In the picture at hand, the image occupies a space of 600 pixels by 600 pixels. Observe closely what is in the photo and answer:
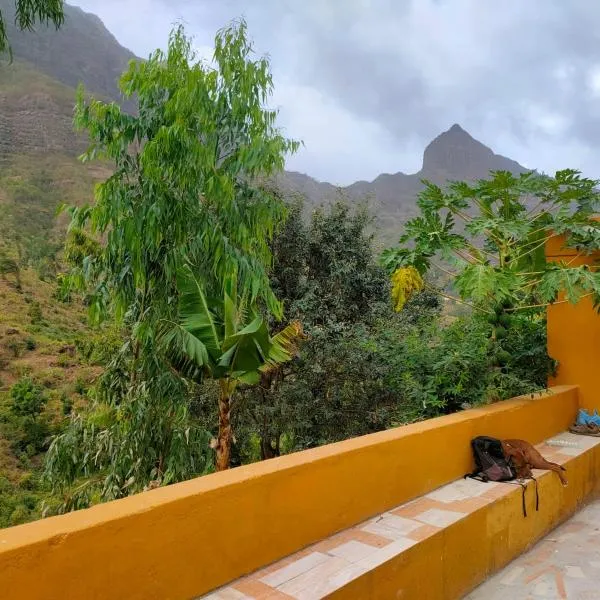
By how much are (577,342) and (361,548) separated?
4155mm

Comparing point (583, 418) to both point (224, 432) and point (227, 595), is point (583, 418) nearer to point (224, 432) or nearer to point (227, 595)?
point (224, 432)

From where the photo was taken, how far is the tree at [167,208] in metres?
6.14

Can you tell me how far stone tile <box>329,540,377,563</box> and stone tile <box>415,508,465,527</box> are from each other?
52cm

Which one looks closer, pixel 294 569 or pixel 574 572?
pixel 294 569

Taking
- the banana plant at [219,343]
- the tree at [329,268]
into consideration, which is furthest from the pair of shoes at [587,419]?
the tree at [329,268]

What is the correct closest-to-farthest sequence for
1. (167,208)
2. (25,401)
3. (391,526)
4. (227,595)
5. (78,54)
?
(227,595), (391,526), (167,208), (25,401), (78,54)

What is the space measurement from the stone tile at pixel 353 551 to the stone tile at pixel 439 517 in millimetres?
518

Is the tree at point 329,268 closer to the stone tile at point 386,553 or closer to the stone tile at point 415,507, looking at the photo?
the stone tile at point 415,507

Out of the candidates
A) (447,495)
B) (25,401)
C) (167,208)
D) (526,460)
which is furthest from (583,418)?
(25,401)

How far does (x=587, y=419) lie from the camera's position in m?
5.48

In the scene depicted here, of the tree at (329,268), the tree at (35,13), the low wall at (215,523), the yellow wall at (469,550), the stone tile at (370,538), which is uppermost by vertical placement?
the tree at (35,13)

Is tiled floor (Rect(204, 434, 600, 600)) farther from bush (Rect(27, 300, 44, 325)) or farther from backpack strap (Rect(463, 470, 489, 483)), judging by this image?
bush (Rect(27, 300, 44, 325))

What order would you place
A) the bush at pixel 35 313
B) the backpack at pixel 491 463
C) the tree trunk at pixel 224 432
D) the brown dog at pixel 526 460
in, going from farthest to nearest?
the bush at pixel 35 313
the tree trunk at pixel 224 432
the brown dog at pixel 526 460
the backpack at pixel 491 463

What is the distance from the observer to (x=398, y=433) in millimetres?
3438
